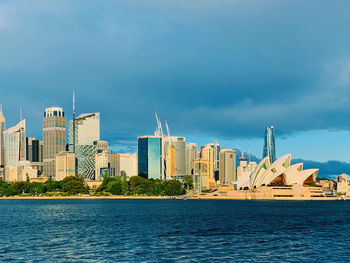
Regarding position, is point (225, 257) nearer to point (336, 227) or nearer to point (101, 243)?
point (101, 243)

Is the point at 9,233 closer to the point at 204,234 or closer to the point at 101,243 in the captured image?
the point at 101,243

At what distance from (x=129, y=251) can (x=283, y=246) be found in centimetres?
1558

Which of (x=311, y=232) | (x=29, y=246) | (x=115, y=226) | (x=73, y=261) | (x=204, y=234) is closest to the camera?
(x=73, y=261)

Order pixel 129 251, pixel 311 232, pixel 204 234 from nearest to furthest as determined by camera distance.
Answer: pixel 129 251, pixel 204 234, pixel 311 232

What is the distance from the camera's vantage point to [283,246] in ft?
173

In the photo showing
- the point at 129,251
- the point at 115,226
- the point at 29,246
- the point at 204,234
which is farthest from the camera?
the point at 115,226

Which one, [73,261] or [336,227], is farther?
[336,227]

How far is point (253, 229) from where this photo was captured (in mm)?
70188

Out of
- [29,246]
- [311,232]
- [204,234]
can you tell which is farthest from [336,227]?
[29,246]

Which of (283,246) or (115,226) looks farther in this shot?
(115,226)

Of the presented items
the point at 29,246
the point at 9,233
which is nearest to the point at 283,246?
the point at 29,246

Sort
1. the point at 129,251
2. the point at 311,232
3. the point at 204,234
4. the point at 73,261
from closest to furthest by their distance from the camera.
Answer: the point at 73,261, the point at 129,251, the point at 204,234, the point at 311,232

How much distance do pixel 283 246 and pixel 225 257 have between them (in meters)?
10.0

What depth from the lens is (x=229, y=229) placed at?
228 feet
